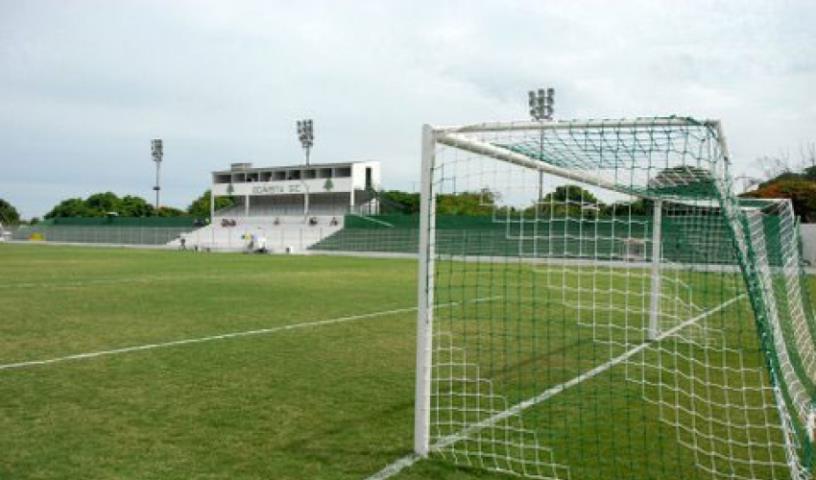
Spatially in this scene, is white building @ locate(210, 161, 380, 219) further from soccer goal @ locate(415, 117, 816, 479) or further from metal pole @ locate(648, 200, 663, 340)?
soccer goal @ locate(415, 117, 816, 479)

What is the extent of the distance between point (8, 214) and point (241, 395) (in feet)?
348

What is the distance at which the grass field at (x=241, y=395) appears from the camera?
4.34 metres

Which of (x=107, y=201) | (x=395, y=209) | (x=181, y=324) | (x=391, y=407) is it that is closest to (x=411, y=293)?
(x=181, y=324)

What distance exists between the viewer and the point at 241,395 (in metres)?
5.98

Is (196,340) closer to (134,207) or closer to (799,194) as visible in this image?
(799,194)

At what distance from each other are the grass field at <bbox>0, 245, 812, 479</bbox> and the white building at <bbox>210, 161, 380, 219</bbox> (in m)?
49.7

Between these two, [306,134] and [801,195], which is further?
[306,134]

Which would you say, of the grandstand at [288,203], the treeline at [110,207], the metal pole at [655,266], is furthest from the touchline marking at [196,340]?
the treeline at [110,207]

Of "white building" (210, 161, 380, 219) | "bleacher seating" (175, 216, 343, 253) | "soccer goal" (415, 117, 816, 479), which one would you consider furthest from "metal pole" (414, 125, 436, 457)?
"white building" (210, 161, 380, 219)

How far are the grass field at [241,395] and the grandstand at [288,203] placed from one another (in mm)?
40033

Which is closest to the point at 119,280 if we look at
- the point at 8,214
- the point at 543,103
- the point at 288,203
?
the point at 543,103

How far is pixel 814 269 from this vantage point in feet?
96.4

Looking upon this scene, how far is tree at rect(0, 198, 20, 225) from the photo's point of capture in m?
95.2

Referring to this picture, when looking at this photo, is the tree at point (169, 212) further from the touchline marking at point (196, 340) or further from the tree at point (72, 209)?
the touchline marking at point (196, 340)
